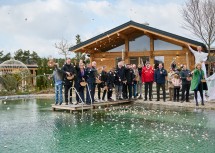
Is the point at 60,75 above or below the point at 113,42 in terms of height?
below

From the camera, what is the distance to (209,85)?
40.8 ft

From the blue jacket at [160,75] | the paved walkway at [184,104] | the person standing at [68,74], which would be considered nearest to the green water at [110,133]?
the paved walkway at [184,104]

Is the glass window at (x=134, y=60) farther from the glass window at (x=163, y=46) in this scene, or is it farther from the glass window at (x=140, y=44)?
the glass window at (x=163, y=46)

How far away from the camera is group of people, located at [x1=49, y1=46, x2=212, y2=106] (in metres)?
11.2

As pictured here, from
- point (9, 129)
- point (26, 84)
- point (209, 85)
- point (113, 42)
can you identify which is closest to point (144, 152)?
point (9, 129)

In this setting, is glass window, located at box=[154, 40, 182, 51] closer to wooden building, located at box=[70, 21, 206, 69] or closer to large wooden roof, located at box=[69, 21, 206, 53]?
wooden building, located at box=[70, 21, 206, 69]

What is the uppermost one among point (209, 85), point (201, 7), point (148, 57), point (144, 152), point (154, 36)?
point (201, 7)

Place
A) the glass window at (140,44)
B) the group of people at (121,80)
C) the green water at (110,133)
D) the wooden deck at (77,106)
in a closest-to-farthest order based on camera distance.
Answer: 1. the green water at (110,133)
2. the wooden deck at (77,106)
3. the group of people at (121,80)
4. the glass window at (140,44)

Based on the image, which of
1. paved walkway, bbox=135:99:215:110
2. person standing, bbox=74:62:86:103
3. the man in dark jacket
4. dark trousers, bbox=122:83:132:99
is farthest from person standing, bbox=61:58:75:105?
paved walkway, bbox=135:99:215:110

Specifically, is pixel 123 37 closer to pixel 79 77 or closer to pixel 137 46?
pixel 137 46

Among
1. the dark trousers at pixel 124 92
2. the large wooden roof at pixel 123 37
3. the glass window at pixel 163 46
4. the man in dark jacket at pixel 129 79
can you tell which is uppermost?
the large wooden roof at pixel 123 37

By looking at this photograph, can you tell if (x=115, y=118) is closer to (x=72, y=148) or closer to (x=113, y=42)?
(x=72, y=148)

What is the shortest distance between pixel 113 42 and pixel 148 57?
8.55ft

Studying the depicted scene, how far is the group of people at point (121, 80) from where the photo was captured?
1119 centimetres
